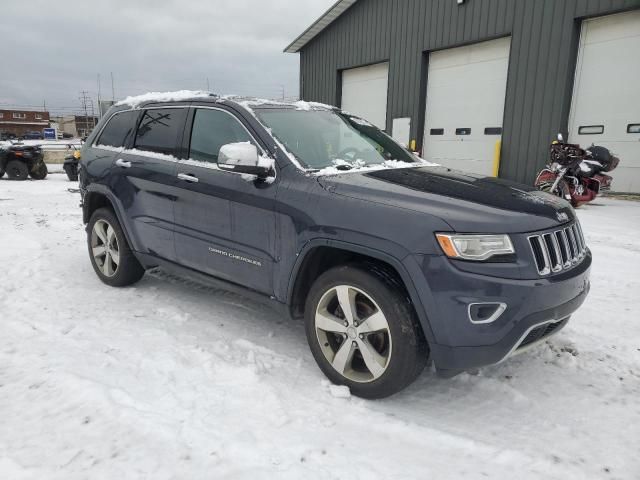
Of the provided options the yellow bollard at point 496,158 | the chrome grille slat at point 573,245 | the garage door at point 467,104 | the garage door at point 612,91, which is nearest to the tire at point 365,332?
the chrome grille slat at point 573,245

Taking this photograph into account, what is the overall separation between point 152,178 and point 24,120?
3690 inches

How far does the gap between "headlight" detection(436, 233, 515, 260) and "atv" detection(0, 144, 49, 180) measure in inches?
626

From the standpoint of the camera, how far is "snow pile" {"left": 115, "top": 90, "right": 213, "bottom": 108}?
3754 mm

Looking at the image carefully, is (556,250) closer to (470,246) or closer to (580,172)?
(470,246)

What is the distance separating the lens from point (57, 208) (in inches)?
357

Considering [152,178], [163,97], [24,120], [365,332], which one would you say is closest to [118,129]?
[163,97]

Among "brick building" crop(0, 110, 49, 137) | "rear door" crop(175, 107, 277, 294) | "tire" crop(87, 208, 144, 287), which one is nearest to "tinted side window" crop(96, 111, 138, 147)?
"tire" crop(87, 208, 144, 287)

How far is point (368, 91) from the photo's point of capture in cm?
1605

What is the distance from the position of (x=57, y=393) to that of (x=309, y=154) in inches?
81.1

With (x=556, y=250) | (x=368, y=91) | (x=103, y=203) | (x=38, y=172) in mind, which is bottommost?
(x=38, y=172)

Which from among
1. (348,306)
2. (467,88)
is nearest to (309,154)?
(348,306)

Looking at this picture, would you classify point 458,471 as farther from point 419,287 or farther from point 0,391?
point 0,391

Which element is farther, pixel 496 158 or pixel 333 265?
pixel 496 158

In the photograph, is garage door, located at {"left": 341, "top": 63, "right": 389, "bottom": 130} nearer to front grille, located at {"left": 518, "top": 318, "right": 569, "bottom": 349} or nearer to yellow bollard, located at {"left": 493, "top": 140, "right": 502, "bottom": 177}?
yellow bollard, located at {"left": 493, "top": 140, "right": 502, "bottom": 177}
